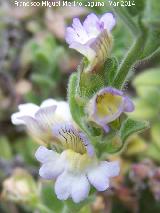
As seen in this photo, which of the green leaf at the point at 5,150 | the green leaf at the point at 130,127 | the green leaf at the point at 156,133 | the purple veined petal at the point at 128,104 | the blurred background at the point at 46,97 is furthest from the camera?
the green leaf at the point at 5,150

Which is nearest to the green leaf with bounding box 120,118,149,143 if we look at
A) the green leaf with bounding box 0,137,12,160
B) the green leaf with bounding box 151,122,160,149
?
the green leaf with bounding box 151,122,160,149

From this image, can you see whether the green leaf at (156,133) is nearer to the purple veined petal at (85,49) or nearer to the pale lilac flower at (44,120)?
the pale lilac flower at (44,120)

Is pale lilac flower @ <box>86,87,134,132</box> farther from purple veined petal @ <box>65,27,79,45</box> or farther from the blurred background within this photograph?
the blurred background

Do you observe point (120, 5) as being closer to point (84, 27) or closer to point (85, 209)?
point (84, 27)

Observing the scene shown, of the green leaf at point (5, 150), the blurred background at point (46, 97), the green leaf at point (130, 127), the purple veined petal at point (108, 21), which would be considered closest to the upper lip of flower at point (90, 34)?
the purple veined petal at point (108, 21)

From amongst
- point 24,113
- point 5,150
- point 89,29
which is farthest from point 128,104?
point 5,150

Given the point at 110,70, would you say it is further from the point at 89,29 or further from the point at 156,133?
the point at 156,133
